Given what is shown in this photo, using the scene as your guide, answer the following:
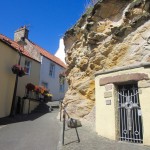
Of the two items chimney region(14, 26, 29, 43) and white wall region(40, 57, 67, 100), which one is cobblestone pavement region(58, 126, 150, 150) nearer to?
white wall region(40, 57, 67, 100)

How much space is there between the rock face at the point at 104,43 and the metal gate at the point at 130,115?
146cm

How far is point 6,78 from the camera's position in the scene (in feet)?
48.0

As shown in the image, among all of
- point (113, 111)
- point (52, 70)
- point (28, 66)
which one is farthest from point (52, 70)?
point (113, 111)

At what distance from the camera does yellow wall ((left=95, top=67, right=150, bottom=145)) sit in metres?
7.10

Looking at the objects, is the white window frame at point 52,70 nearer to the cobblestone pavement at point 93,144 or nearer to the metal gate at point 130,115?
the cobblestone pavement at point 93,144

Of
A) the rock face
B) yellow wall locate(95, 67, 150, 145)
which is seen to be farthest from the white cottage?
yellow wall locate(95, 67, 150, 145)

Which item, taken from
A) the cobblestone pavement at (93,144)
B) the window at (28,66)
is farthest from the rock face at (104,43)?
the window at (28,66)

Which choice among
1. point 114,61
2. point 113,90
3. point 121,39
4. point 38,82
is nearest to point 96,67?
point 114,61

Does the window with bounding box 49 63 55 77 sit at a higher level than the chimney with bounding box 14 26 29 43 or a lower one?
lower

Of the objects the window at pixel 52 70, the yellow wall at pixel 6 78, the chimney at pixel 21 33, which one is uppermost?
the chimney at pixel 21 33

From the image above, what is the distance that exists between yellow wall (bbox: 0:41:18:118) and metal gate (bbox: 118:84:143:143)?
897cm

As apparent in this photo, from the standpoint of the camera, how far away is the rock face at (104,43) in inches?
356

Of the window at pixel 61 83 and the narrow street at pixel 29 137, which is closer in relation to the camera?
the narrow street at pixel 29 137

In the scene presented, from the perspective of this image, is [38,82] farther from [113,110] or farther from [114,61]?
[113,110]
